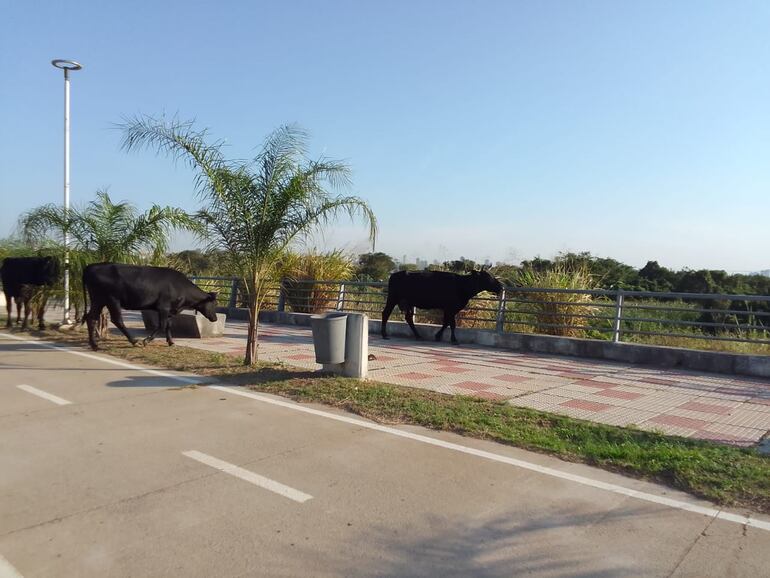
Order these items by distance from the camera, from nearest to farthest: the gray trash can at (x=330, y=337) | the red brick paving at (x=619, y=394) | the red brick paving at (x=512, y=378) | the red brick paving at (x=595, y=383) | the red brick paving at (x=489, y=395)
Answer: the red brick paving at (x=489, y=395), the red brick paving at (x=619, y=394), the gray trash can at (x=330, y=337), the red brick paving at (x=595, y=383), the red brick paving at (x=512, y=378)

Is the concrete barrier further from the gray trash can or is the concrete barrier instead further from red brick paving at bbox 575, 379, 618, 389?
the gray trash can

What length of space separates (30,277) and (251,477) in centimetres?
1170

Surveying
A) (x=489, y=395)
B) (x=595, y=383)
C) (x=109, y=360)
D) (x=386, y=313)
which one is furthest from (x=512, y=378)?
(x=109, y=360)

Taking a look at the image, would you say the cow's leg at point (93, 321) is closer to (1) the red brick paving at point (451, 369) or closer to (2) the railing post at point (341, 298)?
(2) the railing post at point (341, 298)

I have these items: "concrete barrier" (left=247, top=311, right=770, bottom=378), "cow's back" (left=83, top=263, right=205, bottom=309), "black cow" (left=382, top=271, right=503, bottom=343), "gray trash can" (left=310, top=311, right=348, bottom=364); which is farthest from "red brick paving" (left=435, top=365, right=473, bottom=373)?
"cow's back" (left=83, top=263, right=205, bottom=309)

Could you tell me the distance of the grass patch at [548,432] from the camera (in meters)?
4.73

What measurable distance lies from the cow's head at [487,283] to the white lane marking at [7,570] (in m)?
10.7

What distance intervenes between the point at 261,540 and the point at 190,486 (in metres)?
1.14

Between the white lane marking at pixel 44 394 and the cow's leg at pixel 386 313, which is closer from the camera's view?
the white lane marking at pixel 44 394

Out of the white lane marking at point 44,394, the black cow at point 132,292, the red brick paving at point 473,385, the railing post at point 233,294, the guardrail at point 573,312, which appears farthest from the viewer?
the railing post at point 233,294

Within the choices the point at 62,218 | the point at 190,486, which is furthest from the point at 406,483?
the point at 62,218

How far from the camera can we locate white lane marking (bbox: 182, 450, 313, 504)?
439 centimetres

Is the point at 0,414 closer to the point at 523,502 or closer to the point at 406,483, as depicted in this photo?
the point at 406,483

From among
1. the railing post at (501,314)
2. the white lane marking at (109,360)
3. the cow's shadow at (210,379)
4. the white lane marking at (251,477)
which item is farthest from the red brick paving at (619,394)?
the white lane marking at (109,360)
